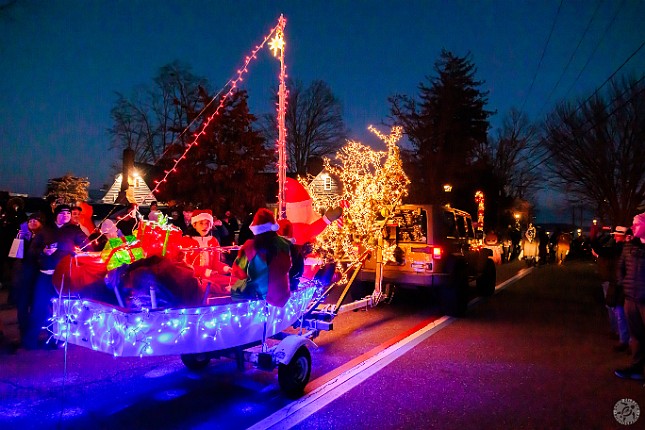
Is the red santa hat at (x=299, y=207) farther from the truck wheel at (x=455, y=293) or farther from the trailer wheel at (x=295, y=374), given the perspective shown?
the truck wheel at (x=455, y=293)

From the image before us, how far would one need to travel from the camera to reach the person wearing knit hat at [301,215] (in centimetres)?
675

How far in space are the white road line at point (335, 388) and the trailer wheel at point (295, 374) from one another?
0.11m

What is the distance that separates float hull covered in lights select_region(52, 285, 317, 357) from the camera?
4.07 meters

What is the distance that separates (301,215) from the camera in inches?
287

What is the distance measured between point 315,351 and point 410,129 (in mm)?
29329

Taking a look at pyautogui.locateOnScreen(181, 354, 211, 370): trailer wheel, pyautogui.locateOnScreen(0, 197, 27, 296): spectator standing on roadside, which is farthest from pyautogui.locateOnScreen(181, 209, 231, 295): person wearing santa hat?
pyautogui.locateOnScreen(0, 197, 27, 296): spectator standing on roadside

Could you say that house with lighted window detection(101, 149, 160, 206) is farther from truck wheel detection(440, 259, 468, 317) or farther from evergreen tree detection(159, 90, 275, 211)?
truck wheel detection(440, 259, 468, 317)

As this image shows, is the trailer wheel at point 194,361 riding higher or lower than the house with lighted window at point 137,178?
lower

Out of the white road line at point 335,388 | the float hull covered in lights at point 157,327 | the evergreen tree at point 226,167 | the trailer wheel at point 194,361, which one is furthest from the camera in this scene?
the evergreen tree at point 226,167

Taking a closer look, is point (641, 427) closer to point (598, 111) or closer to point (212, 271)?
point (212, 271)

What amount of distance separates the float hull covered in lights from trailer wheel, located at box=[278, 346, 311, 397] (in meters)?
0.44

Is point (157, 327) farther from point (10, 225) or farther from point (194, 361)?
point (10, 225)

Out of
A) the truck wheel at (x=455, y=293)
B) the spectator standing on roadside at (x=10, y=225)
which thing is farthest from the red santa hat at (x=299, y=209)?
the spectator standing on roadside at (x=10, y=225)

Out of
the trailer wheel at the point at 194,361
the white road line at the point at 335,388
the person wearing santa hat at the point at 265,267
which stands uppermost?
the person wearing santa hat at the point at 265,267
